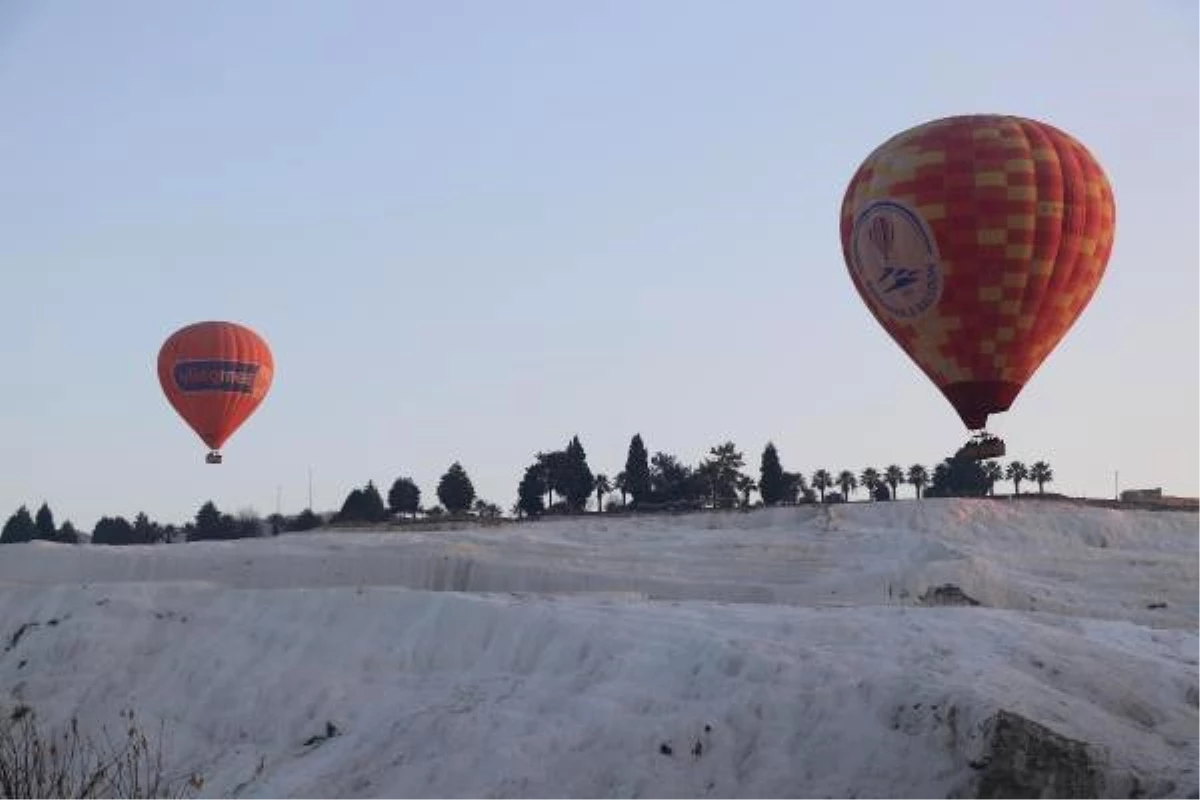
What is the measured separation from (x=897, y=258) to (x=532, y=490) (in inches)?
3413

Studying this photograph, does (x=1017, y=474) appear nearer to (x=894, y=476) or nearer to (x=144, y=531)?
(x=894, y=476)

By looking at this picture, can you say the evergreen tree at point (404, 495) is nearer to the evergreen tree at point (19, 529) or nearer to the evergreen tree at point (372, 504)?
the evergreen tree at point (372, 504)

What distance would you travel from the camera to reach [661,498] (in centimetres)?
12375

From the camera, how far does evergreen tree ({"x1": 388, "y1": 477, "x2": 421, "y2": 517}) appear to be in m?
127

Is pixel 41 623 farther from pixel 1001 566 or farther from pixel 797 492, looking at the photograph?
pixel 797 492

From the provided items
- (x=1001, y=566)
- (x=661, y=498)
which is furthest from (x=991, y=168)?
(x=661, y=498)

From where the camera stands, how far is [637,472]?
118438 millimetres

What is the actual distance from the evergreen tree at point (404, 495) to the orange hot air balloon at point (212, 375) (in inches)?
2523

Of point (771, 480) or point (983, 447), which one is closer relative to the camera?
point (983, 447)

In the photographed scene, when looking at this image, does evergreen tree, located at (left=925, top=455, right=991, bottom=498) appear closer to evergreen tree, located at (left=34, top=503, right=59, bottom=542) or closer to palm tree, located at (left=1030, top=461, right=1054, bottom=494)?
palm tree, located at (left=1030, top=461, right=1054, bottom=494)

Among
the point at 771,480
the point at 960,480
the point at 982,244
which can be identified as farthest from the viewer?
the point at 960,480

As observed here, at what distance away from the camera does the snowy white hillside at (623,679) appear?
2262 centimetres

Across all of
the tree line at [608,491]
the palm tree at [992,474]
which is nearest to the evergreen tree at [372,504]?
the tree line at [608,491]

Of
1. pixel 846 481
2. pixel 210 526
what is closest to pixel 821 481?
pixel 846 481
